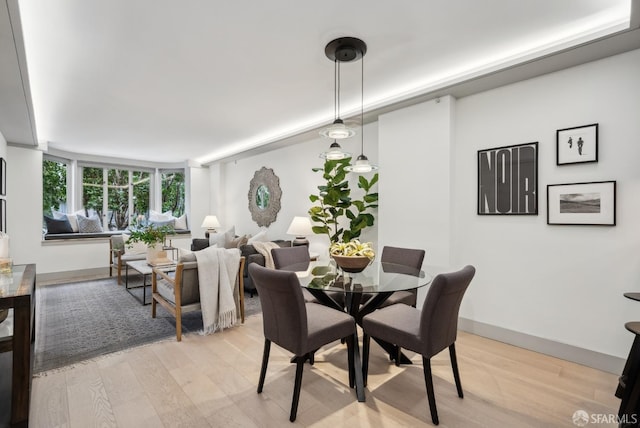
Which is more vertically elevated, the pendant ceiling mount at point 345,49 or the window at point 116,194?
the pendant ceiling mount at point 345,49

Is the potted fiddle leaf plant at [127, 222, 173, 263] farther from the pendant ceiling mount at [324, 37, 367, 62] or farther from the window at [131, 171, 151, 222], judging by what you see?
the window at [131, 171, 151, 222]

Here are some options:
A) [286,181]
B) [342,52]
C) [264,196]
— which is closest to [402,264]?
[342,52]

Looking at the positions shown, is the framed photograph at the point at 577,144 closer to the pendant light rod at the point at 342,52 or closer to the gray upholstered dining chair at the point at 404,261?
the gray upholstered dining chair at the point at 404,261

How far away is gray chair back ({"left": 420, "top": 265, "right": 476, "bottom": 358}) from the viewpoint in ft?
5.80

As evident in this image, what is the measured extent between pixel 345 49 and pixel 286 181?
3.22m

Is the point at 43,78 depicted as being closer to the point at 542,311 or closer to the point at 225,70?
the point at 225,70

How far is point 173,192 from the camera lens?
7867mm

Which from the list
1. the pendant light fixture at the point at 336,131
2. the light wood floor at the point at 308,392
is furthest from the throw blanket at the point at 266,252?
the pendant light fixture at the point at 336,131

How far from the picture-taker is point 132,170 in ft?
24.0

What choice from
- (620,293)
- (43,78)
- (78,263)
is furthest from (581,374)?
(78,263)

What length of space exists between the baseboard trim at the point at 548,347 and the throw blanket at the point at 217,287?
239cm

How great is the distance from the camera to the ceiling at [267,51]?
2021 millimetres

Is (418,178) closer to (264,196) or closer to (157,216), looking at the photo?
(264,196)

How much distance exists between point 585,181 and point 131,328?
14.4 ft
